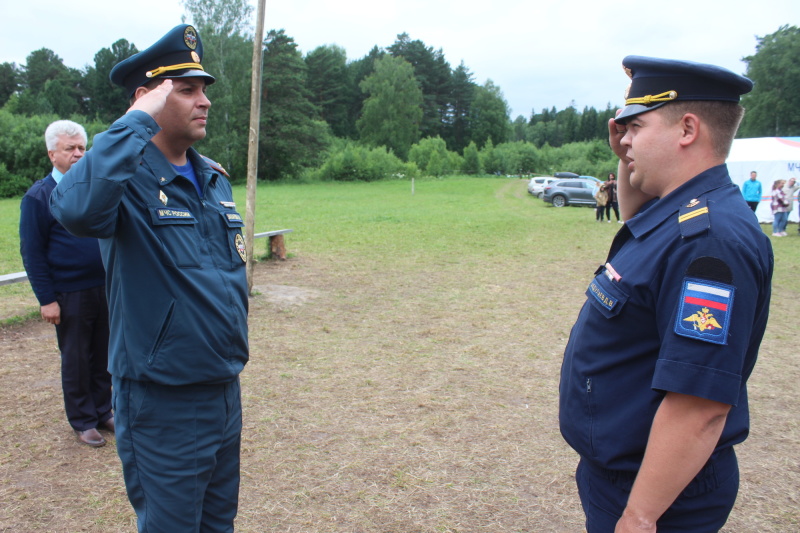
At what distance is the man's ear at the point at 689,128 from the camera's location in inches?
60.8

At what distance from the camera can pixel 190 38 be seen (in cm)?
236

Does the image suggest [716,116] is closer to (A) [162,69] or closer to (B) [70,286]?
(A) [162,69]

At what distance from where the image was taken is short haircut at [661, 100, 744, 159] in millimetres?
1550

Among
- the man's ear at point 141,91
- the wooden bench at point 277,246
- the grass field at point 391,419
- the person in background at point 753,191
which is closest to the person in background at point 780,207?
the person in background at point 753,191

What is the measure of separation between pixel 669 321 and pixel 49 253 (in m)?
3.86

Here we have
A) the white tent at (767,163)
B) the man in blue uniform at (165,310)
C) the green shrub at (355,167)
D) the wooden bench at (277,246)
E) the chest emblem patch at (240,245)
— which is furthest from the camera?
the green shrub at (355,167)

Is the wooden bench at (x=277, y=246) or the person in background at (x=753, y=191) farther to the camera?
the person in background at (x=753, y=191)

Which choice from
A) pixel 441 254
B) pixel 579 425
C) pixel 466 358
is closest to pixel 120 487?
pixel 579 425

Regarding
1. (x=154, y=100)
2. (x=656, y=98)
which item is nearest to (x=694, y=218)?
(x=656, y=98)

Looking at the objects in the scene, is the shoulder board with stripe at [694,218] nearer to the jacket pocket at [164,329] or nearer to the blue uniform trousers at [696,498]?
the blue uniform trousers at [696,498]

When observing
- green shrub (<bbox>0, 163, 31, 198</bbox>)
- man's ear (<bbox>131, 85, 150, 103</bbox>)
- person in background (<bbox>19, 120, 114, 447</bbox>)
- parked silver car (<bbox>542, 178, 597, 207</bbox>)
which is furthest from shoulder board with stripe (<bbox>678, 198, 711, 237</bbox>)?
green shrub (<bbox>0, 163, 31, 198</bbox>)

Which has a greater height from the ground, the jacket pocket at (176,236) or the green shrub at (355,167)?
the green shrub at (355,167)

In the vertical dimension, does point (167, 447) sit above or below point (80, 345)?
above

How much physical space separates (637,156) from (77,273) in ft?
12.0
